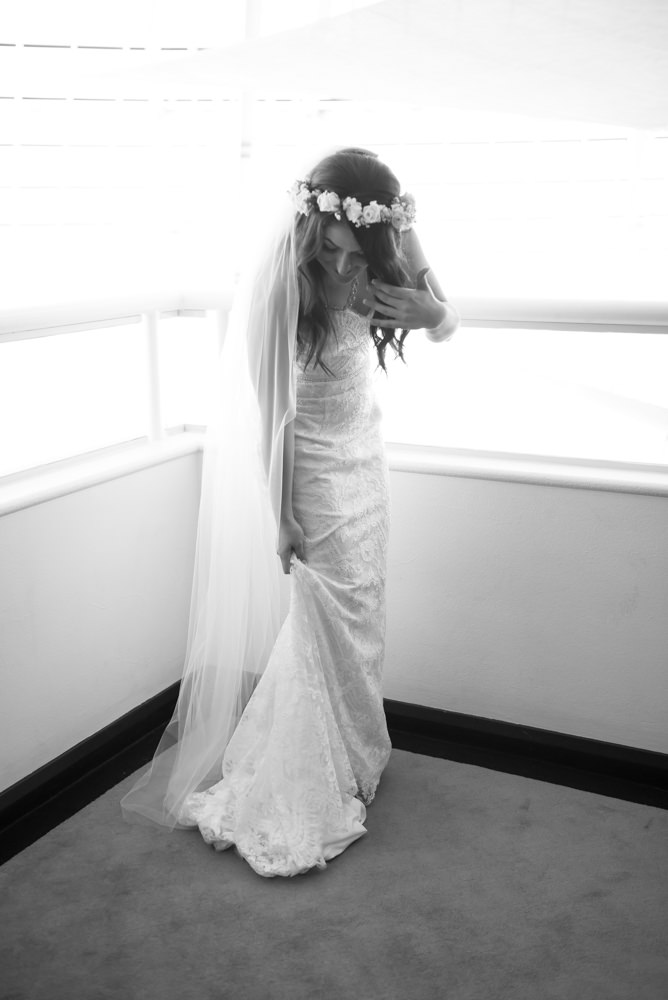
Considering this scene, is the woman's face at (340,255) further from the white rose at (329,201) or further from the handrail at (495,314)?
the handrail at (495,314)

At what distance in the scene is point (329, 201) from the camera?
176cm

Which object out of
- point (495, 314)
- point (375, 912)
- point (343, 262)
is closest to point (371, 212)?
point (343, 262)

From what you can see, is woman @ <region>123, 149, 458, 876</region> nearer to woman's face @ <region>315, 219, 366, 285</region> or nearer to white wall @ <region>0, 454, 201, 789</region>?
woman's face @ <region>315, 219, 366, 285</region>

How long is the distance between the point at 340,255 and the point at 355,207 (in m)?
0.12

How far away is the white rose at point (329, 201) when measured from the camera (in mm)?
1754

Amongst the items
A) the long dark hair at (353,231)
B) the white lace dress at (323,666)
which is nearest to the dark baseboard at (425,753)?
the white lace dress at (323,666)

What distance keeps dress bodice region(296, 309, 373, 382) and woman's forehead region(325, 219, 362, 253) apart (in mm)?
158

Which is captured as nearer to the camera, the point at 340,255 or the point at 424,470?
the point at 340,255

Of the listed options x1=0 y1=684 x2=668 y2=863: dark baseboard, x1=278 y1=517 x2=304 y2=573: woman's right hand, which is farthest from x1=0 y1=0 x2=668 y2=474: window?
x1=0 y1=684 x2=668 y2=863: dark baseboard

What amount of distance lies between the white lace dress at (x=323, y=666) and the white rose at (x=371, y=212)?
9.3 inches

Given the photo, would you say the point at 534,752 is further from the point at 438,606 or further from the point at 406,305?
the point at 406,305

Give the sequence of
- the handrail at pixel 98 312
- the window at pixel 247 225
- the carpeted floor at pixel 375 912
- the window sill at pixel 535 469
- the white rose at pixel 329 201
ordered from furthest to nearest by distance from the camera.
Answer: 1. the window at pixel 247 225
2. the window sill at pixel 535 469
3. the handrail at pixel 98 312
4. the white rose at pixel 329 201
5. the carpeted floor at pixel 375 912

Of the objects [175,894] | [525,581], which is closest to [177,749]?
[175,894]

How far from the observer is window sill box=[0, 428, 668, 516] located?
209cm
